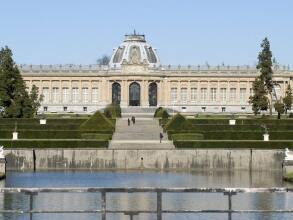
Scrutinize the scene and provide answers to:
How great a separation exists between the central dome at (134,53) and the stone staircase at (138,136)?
3801 centimetres

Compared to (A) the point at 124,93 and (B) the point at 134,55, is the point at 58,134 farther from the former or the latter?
(B) the point at 134,55

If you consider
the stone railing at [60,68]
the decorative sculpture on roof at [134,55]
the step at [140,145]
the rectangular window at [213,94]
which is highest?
the decorative sculpture on roof at [134,55]

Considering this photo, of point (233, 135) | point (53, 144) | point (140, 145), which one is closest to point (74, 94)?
point (140, 145)

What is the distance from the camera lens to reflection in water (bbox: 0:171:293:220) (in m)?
21.2

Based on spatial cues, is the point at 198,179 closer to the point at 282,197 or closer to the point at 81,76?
the point at 282,197

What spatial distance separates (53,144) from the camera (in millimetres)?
46219

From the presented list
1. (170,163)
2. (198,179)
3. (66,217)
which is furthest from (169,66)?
(66,217)

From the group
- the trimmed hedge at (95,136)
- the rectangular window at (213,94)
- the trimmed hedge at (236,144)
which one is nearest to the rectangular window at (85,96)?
the rectangular window at (213,94)

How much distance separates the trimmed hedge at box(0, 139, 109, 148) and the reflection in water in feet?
13.7

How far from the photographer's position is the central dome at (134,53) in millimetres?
107012

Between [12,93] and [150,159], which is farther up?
[12,93]

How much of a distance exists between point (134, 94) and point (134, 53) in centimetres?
522

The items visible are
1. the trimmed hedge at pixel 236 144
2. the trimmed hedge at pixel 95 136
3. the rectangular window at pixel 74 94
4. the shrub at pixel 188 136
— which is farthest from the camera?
the rectangular window at pixel 74 94

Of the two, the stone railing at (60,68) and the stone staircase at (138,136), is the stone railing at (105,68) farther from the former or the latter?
the stone staircase at (138,136)
